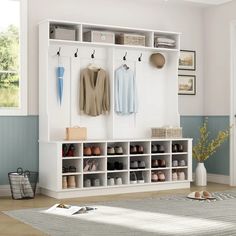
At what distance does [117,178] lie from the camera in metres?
7.07

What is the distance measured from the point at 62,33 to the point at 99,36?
21.9 inches

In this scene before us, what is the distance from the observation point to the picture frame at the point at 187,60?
8.23 m

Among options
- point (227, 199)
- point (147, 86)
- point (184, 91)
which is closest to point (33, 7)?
point (147, 86)

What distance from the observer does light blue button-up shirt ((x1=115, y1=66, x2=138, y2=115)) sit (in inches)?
289

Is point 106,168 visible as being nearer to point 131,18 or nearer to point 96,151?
point 96,151

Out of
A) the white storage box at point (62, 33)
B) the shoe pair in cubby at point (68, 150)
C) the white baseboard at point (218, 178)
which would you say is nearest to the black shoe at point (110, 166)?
the shoe pair in cubby at point (68, 150)

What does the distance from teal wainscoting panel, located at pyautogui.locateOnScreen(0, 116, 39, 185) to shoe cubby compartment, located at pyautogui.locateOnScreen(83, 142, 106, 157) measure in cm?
70

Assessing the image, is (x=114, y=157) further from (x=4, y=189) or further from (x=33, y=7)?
(x=33, y=7)

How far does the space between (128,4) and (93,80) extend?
140 centimetres

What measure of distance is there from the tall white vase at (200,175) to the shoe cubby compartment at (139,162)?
1010 mm

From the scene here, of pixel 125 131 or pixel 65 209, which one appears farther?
pixel 125 131

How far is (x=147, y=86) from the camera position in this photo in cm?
780

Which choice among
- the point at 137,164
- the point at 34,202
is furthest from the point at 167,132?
the point at 34,202

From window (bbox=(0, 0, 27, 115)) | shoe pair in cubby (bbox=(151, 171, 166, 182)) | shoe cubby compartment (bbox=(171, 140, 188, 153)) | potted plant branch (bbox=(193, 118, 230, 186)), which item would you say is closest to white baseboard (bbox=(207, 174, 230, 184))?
potted plant branch (bbox=(193, 118, 230, 186))
